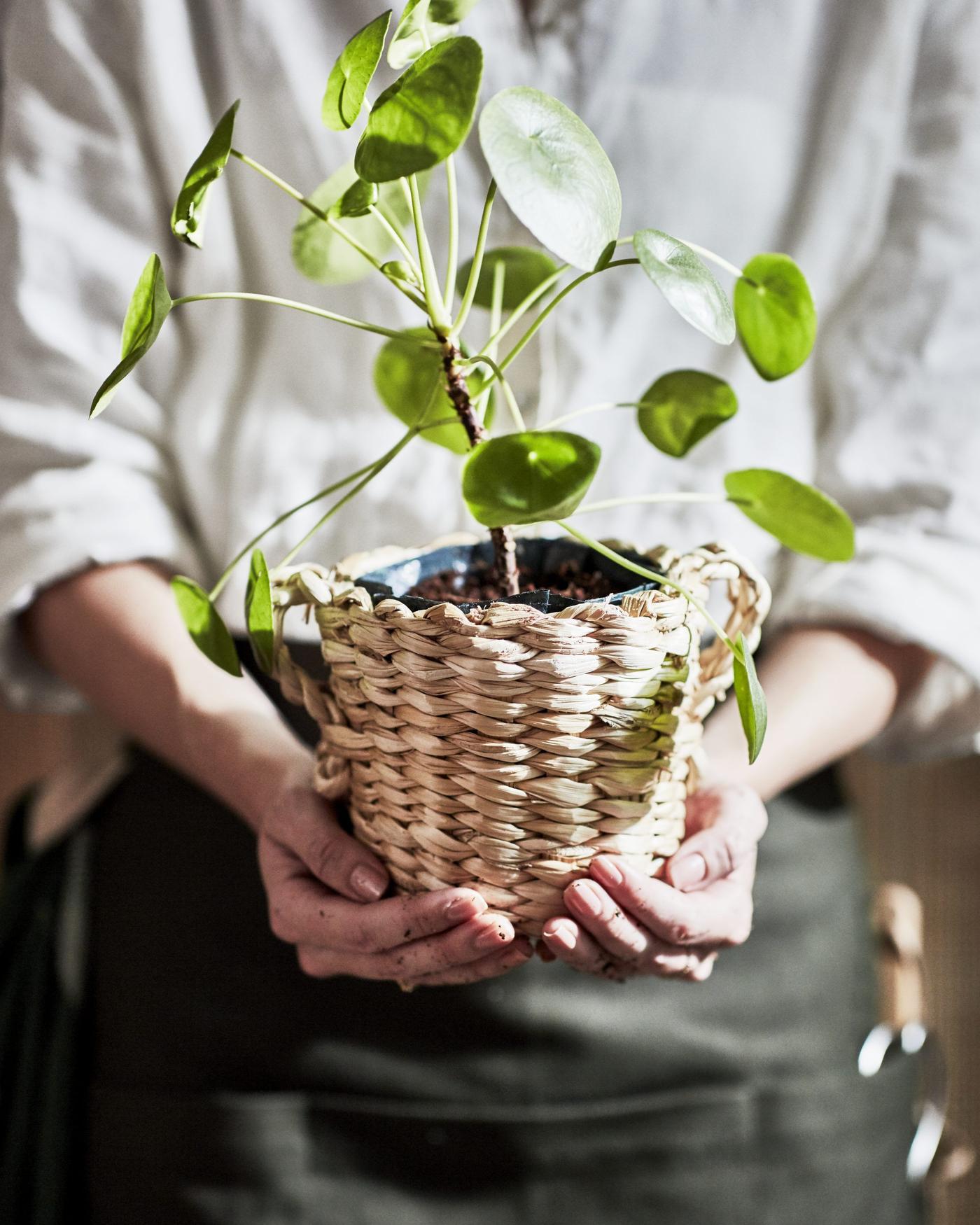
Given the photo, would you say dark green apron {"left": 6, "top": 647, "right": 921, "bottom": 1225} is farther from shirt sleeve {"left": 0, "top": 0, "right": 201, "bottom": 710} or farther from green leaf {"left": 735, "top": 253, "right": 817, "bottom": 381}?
green leaf {"left": 735, "top": 253, "right": 817, "bottom": 381}

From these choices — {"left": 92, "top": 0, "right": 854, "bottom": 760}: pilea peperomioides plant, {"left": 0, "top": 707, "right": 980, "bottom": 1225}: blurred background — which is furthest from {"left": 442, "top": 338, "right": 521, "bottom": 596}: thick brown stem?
{"left": 0, "top": 707, "right": 980, "bottom": 1225}: blurred background

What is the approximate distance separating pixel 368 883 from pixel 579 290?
0.38 meters

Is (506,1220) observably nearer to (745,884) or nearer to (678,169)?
(745,884)

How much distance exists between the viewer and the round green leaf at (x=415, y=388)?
0.43 m

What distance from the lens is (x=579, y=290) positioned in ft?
2.08

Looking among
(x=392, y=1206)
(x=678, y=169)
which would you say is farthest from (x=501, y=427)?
(x=392, y=1206)

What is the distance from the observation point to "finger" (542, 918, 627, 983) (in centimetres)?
39

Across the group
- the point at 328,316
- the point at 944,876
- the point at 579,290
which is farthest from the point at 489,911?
the point at 944,876

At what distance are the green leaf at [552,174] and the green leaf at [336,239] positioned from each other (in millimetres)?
114

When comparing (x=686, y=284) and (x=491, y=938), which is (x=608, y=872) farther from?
(x=686, y=284)

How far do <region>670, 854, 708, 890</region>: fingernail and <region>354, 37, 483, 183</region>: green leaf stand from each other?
281 mm

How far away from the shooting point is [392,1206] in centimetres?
67

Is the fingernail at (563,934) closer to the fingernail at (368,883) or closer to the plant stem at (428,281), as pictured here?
the fingernail at (368,883)

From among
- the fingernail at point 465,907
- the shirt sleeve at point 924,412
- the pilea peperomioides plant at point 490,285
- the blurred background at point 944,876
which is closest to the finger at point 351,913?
the fingernail at point 465,907
